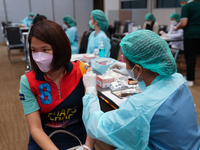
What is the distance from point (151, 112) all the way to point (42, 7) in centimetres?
894

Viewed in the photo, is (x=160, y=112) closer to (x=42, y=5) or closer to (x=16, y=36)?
(x=16, y=36)

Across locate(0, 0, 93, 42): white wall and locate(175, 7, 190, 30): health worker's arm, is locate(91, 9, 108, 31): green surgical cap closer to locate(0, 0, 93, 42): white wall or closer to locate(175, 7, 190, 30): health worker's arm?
locate(175, 7, 190, 30): health worker's arm

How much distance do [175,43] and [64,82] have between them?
144 inches

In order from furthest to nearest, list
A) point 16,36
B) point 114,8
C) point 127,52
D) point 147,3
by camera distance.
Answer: point 114,8
point 147,3
point 16,36
point 127,52

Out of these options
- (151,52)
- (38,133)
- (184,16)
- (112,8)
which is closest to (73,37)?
(184,16)

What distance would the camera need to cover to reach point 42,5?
8523mm

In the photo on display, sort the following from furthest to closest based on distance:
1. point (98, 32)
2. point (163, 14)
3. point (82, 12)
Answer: point (82, 12)
point (163, 14)
point (98, 32)

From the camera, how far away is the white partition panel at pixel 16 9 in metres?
8.02

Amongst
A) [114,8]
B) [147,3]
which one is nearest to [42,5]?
[114,8]

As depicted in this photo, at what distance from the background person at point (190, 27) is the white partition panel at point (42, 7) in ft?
22.5

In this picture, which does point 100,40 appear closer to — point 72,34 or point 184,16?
point 72,34

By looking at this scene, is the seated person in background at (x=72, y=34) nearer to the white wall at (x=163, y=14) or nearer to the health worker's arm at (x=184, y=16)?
the health worker's arm at (x=184, y=16)

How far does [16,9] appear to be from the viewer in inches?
320

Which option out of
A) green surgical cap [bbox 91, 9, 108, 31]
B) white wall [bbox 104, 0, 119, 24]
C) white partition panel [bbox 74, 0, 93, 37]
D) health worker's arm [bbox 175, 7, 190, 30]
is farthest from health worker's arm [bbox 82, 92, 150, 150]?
white partition panel [bbox 74, 0, 93, 37]
